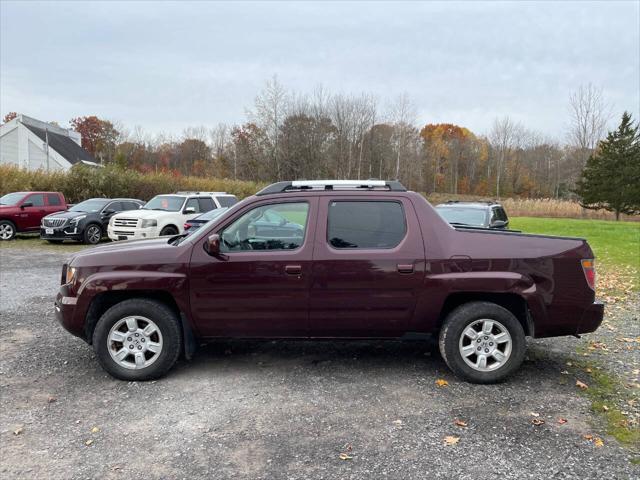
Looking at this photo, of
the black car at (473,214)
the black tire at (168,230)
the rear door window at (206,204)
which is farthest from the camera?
the rear door window at (206,204)

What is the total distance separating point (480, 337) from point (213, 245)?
8.64 ft

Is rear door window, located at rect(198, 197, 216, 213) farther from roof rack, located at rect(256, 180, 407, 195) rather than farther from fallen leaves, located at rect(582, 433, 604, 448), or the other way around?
fallen leaves, located at rect(582, 433, 604, 448)

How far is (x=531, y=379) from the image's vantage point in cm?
493

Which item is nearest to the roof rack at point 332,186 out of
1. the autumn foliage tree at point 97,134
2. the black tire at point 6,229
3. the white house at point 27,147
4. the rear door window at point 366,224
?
the rear door window at point 366,224

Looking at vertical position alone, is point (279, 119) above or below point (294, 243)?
above

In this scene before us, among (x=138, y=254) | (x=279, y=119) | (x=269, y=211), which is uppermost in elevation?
(x=279, y=119)

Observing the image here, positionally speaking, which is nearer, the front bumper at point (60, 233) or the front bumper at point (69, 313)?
the front bumper at point (69, 313)

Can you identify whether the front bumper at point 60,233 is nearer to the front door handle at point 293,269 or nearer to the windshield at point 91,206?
the windshield at point 91,206

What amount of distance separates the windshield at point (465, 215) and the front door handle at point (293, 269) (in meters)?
7.34

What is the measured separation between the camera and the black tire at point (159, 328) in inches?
186

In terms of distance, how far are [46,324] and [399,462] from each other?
5.49 metres

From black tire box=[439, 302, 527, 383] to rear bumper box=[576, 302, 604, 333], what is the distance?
598mm

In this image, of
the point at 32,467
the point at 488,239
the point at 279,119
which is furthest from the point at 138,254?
the point at 279,119

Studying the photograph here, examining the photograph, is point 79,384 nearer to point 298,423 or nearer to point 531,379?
point 298,423
